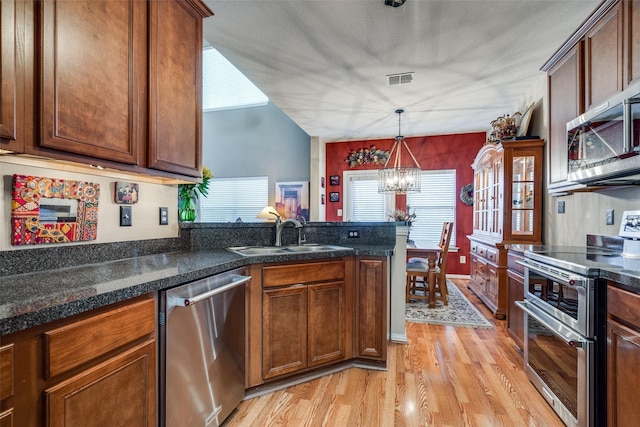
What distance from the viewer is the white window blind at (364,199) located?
5.91 metres

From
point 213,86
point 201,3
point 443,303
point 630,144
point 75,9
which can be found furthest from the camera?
point 213,86

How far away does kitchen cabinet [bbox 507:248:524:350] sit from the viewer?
2.33 metres

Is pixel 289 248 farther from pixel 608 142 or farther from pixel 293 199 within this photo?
pixel 293 199

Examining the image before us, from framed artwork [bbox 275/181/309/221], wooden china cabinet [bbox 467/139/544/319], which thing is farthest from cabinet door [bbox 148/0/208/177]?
framed artwork [bbox 275/181/309/221]

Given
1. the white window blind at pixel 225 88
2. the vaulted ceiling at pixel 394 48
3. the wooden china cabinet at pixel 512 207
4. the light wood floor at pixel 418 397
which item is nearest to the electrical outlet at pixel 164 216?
the light wood floor at pixel 418 397

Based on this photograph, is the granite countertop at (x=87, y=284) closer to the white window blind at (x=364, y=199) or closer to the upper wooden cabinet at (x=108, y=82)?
the upper wooden cabinet at (x=108, y=82)

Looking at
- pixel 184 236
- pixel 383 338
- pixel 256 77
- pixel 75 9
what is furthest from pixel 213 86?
pixel 383 338

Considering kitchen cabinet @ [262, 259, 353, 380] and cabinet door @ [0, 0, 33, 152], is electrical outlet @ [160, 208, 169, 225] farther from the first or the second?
cabinet door @ [0, 0, 33, 152]

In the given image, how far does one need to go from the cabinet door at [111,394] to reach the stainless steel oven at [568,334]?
193cm

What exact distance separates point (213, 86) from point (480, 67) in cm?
539

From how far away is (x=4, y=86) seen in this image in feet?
3.09

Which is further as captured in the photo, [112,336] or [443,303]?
[443,303]

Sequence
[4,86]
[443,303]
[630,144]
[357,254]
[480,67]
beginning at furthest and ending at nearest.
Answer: [443,303], [480,67], [357,254], [630,144], [4,86]

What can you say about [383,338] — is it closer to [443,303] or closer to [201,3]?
[443,303]
